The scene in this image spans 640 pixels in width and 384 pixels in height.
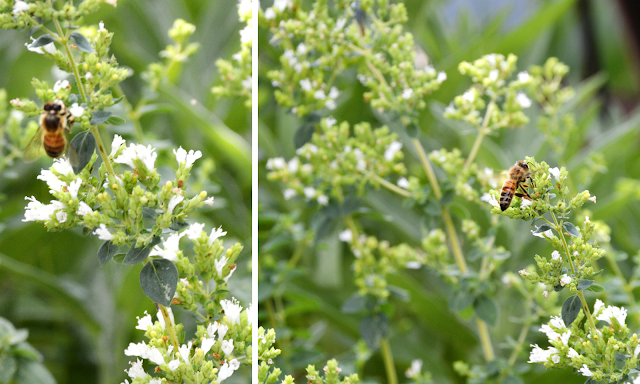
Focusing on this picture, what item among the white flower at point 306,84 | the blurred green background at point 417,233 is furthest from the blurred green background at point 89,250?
the white flower at point 306,84

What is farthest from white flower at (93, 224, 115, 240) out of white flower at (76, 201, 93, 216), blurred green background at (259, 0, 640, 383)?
blurred green background at (259, 0, 640, 383)

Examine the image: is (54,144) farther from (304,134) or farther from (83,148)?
(304,134)

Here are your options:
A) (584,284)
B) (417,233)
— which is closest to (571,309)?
(584,284)

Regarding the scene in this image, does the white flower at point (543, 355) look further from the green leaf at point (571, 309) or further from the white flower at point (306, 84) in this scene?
the white flower at point (306, 84)

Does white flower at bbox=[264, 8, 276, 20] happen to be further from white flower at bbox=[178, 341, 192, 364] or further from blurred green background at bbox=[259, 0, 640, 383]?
white flower at bbox=[178, 341, 192, 364]

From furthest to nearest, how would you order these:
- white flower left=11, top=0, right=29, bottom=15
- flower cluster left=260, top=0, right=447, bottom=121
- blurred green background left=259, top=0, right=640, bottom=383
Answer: blurred green background left=259, top=0, right=640, bottom=383 < flower cluster left=260, top=0, right=447, bottom=121 < white flower left=11, top=0, right=29, bottom=15

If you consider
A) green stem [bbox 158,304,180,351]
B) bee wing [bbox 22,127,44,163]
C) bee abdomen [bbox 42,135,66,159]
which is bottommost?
green stem [bbox 158,304,180,351]

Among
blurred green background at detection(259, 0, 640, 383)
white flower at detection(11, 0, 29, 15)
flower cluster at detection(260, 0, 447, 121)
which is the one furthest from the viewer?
blurred green background at detection(259, 0, 640, 383)
